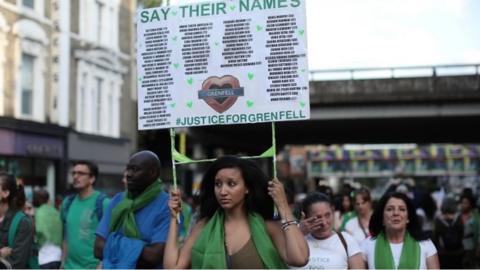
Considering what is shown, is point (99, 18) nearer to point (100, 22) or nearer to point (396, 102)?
point (100, 22)

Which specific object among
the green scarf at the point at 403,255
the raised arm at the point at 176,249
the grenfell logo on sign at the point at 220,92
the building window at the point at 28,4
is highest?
the building window at the point at 28,4

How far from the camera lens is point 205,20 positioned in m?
4.60

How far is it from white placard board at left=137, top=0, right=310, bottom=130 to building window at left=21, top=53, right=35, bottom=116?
1573 centimetres

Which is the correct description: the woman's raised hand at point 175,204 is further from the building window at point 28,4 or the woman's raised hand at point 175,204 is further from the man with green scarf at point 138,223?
the building window at point 28,4

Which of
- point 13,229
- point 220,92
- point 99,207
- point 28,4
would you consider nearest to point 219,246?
point 220,92

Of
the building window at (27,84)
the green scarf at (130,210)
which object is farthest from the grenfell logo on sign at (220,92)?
the building window at (27,84)

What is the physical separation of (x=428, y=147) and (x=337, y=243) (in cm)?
5266

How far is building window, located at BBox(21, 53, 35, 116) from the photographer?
19562 millimetres

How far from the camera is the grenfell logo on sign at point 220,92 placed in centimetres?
448

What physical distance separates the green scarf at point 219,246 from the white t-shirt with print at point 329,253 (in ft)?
3.20

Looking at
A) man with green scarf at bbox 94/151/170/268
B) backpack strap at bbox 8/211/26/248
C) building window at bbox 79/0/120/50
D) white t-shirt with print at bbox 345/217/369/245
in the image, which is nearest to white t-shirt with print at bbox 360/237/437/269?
man with green scarf at bbox 94/151/170/268

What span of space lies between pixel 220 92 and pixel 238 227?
987 millimetres

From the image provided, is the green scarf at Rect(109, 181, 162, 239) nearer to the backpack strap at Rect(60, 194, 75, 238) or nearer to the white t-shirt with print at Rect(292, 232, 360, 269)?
the white t-shirt with print at Rect(292, 232, 360, 269)

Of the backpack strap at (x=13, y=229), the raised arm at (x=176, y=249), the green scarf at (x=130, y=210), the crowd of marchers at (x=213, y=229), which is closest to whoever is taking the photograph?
the crowd of marchers at (x=213, y=229)
